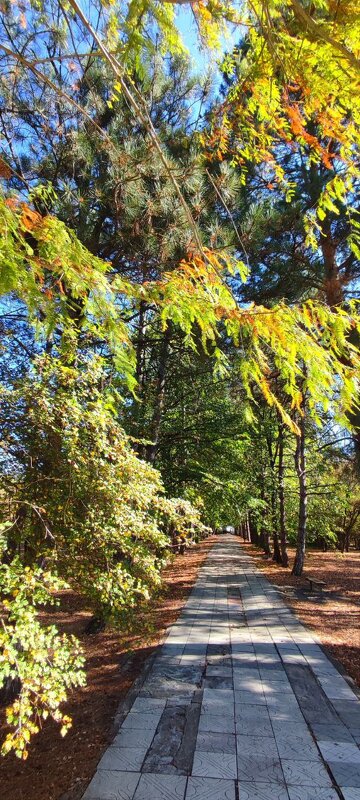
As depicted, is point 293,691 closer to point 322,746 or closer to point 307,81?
point 322,746

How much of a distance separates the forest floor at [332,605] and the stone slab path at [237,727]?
0.38 metres

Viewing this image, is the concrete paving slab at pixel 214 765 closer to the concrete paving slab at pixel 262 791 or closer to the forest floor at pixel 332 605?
the concrete paving slab at pixel 262 791

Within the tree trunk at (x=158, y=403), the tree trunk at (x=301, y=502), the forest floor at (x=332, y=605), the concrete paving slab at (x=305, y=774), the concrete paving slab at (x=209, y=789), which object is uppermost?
the tree trunk at (x=158, y=403)

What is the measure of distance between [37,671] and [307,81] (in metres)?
3.23

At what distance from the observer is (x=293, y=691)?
5.36 meters

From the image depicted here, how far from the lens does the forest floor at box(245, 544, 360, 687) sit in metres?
7.11

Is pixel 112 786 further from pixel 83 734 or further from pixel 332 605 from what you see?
pixel 332 605

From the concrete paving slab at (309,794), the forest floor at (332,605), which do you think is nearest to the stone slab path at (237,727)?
the concrete paving slab at (309,794)

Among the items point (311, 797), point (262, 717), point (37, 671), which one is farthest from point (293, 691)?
point (37, 671)

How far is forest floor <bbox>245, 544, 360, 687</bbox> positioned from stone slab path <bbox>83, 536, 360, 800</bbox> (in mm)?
380

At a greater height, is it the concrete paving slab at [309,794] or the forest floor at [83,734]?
the concrete paving slab at [309,794]

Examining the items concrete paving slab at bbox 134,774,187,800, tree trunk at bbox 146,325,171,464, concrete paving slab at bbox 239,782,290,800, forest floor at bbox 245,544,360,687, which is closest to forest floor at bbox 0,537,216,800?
concrete paving slab at bbox 134,774,187,800

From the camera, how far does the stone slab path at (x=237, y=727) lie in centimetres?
345

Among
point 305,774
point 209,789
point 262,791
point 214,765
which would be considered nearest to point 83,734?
point 214,765
